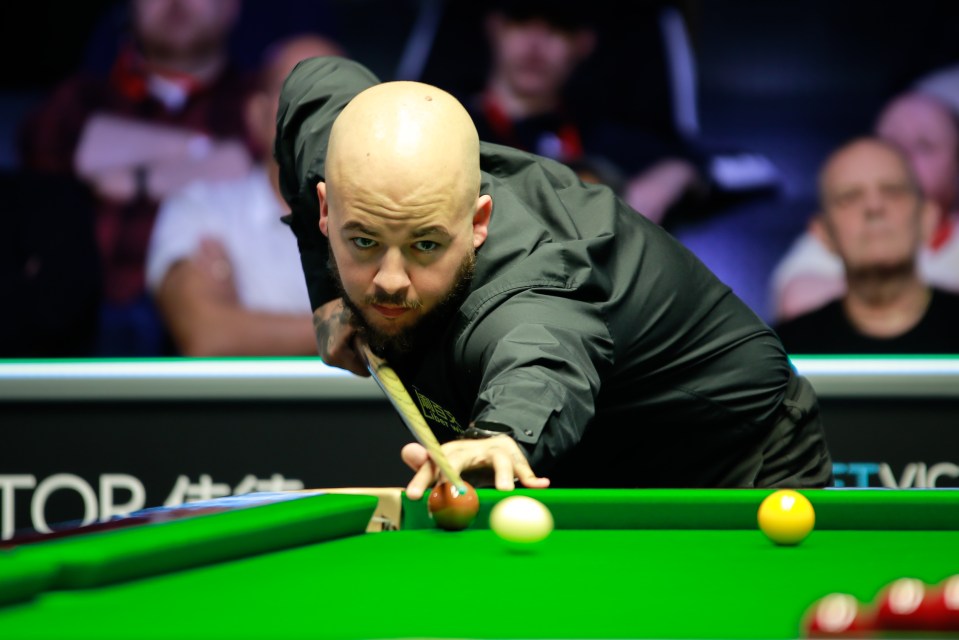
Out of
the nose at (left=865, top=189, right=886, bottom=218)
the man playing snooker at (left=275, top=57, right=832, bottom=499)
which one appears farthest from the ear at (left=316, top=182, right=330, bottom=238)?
the nose at (left=865, top=189, right=886, bottom=218)

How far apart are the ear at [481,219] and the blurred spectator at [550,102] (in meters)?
2.54

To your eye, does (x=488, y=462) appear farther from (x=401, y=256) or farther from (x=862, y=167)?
(x=862, y=167)

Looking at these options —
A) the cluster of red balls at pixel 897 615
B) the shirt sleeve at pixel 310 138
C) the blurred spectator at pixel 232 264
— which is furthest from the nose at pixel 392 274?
the blurred spectator at pixel 232 264

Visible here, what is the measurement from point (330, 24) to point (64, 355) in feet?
5.59

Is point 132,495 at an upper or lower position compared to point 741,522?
upper

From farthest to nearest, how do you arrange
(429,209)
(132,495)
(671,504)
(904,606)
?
(132,495)
(429,209)
(671,504)
(904,606)

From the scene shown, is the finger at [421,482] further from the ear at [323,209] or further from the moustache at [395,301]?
the ear at [323,209]

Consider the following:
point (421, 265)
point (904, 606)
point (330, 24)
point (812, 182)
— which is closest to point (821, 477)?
point (421, 265)

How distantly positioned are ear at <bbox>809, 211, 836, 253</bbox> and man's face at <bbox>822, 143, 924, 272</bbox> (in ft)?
0.04

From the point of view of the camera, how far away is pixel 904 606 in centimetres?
104

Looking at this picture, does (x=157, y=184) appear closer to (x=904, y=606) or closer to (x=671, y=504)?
(x=671, y=504)

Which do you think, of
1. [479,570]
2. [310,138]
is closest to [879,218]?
[310,138]

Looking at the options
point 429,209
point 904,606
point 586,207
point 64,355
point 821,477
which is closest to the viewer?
point 904,606

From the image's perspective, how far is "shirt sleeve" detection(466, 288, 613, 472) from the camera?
1.90 m
